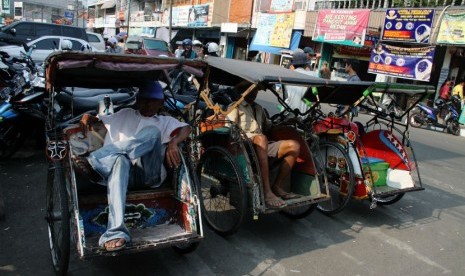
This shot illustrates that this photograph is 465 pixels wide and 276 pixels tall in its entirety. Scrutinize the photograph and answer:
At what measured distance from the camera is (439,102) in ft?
48.3

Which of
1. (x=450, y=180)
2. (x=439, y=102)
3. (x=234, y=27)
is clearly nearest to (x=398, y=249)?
(x=450, y=180)

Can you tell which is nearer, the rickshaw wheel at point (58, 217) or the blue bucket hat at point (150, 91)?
the rickshaw wheel at point (58, 217)

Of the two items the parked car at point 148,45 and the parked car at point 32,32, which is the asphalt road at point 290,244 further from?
the parked car at point 148,45

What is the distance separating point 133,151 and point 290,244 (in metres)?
1.81

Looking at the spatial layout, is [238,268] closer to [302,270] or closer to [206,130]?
[302,270]

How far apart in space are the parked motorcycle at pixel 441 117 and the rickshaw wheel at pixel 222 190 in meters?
11.4

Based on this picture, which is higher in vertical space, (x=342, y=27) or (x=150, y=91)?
(x=342, y=27)

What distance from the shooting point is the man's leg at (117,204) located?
9.46ft

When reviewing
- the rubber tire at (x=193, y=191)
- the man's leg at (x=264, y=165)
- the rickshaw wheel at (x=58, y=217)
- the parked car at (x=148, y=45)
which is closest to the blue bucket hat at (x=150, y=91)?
the rubber tire at (x=193, y=191)

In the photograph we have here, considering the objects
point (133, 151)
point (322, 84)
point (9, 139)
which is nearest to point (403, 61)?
point (322, 84)

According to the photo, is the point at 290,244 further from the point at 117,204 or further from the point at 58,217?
the point at 58,217

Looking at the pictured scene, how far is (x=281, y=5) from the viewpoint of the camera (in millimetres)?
23812

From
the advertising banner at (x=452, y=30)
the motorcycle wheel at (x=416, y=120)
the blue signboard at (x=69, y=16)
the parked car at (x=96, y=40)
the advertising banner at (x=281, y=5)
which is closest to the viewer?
the advertising banner at (x=452, y=30)

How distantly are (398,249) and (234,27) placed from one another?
2488 cm
